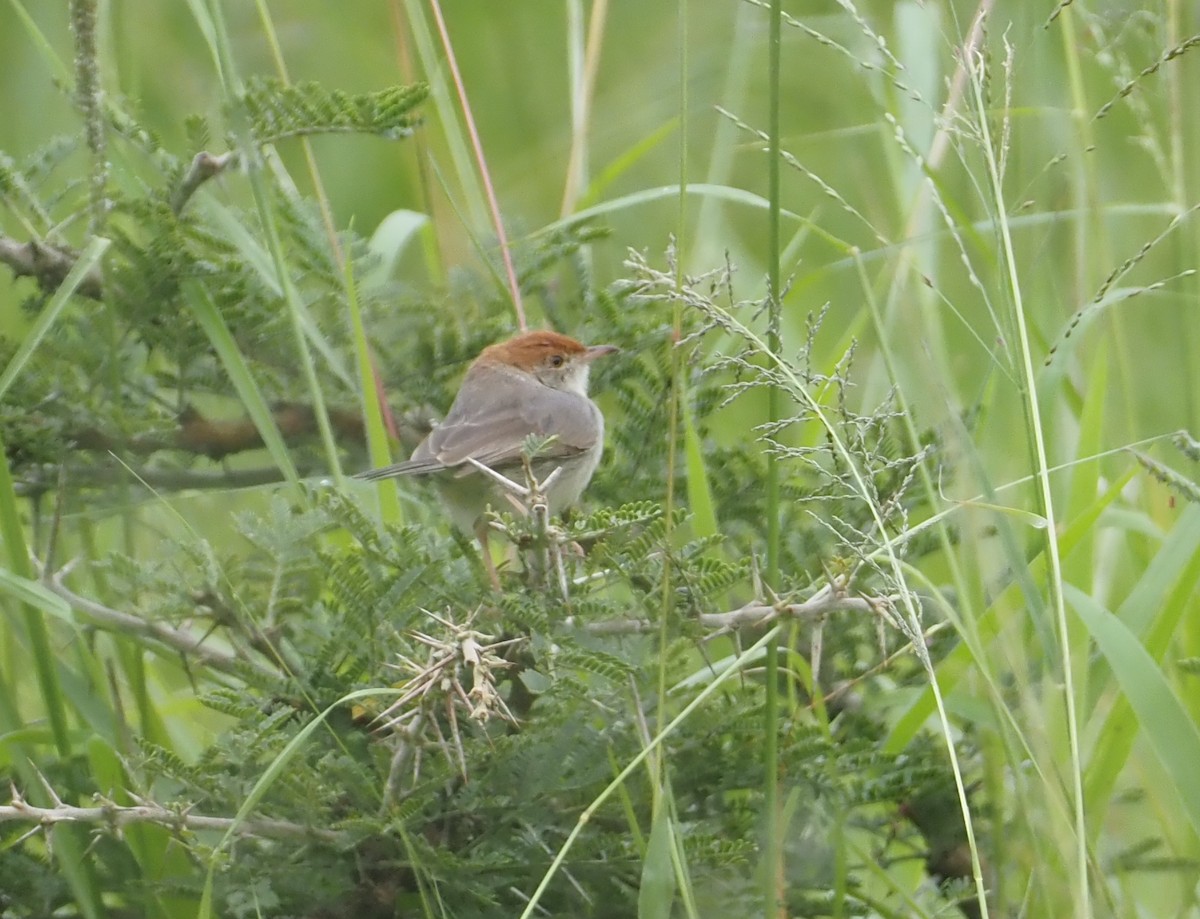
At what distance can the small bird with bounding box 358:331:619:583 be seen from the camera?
322cm

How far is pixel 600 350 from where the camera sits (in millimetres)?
3262

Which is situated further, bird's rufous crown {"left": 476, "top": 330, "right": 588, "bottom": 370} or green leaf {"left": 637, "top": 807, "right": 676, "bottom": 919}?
bird's rufous crown {"left": 476, "top": 330, "right": 588, "bottom": 370}

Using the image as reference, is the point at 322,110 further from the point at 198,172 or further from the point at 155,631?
the point at 155,631

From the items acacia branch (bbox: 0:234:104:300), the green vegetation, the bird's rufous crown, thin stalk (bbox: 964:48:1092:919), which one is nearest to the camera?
thin stalk (bbox: 964:48:1092:919)

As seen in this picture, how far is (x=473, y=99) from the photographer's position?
593cm

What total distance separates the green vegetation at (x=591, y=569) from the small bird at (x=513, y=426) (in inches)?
3.1

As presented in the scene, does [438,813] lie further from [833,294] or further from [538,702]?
[833,294]

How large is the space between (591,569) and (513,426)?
5.26 feet

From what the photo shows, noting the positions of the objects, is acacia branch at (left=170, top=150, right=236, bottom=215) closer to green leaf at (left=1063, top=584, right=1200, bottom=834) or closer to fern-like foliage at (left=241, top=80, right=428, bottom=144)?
fern-like foliage at (left=241, top=80, right=428, bottom=144)

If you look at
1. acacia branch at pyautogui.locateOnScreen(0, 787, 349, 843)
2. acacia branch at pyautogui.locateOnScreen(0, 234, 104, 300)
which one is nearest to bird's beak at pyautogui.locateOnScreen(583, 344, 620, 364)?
acacia branch at pyautogui.locateOnScreen(0, 234, 104, 300)

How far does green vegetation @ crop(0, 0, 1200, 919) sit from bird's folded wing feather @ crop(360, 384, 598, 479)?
0.13m

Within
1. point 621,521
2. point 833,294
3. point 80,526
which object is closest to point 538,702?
point 621,521

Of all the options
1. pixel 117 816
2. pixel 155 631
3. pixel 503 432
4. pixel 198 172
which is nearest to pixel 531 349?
pixel 503 432

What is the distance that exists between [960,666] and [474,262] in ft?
6.91
